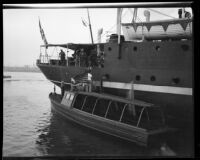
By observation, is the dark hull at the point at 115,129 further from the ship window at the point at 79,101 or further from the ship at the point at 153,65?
the ship at the point at 153,65

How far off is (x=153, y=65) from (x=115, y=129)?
15.0ft

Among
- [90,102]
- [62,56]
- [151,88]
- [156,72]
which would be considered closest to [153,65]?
[156,72]

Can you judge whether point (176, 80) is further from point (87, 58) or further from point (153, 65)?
point (87, 58)

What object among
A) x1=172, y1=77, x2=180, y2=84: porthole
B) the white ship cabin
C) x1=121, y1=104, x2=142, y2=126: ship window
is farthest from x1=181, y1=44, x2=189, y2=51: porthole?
x1=121, y1=104, x2=142, y2=126: ship window

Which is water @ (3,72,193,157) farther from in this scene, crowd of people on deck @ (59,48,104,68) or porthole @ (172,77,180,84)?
crowd of people on deck @ (59,48,104,68)

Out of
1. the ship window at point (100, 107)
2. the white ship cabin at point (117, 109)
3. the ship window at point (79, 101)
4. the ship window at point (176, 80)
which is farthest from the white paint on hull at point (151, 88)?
the ship window at point (79, 101)

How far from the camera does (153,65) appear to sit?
14.9 metres

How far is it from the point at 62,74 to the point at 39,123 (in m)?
4.58

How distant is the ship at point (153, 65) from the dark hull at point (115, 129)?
2.59m

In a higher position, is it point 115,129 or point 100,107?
point 100,107

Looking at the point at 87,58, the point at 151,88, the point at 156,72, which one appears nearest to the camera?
the point at 156,72

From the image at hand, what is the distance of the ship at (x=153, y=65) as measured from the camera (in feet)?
45.8
